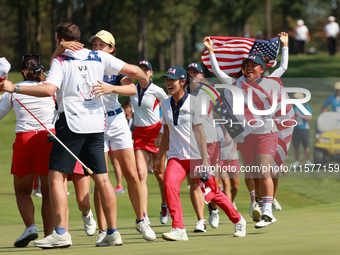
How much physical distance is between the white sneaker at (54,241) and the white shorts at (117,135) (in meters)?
1.69

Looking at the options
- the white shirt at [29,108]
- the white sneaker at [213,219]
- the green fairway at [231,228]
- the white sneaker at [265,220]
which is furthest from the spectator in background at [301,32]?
the white shirt at [29,108]

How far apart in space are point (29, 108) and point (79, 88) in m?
1.18

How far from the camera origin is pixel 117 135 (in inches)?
279

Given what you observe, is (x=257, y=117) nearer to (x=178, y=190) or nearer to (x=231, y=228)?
(x=231, y=228)

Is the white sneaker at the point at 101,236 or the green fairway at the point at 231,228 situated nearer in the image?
the green fairway at the point at 231,228

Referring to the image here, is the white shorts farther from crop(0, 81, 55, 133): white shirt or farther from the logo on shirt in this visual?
the logo on shirt

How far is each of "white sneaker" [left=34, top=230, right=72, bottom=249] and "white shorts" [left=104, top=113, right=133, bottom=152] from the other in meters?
1.69

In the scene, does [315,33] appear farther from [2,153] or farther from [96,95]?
[96,95]

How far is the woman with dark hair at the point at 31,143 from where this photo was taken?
6512mm

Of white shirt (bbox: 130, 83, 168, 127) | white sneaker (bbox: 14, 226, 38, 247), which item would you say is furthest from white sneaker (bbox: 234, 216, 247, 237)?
white shirt (bbox: 130, 83, 168, 127)

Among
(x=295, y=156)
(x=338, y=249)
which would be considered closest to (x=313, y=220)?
(x=338, y=249)

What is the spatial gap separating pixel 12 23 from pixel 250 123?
63.7 metres

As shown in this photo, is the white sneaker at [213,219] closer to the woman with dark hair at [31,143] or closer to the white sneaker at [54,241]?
the woman with dark hair at [31,143]

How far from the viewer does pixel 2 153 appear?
2172 centimetres
